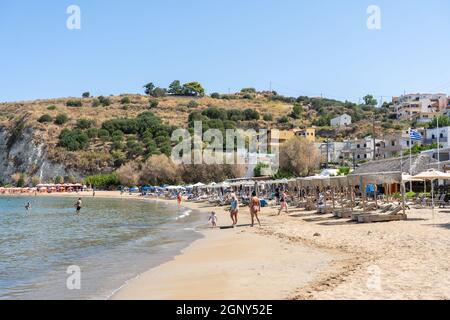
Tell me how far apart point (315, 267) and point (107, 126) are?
103585mm

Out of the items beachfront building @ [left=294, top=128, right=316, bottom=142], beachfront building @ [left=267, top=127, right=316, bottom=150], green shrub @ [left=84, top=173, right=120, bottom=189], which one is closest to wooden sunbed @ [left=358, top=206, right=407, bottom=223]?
beachfront building @ [left=267, top=127, right=316, bottom=150]

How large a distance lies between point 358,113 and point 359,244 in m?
119

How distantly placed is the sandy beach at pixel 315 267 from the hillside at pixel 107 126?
75287 millimetres

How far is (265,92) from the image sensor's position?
16775cm

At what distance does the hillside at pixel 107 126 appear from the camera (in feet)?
323

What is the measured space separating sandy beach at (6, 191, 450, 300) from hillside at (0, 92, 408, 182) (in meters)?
75.3

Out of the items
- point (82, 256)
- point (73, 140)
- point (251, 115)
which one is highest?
point (251, 115)

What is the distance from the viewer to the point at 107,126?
108m

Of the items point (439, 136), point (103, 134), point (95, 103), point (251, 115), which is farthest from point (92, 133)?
point (439, 136)

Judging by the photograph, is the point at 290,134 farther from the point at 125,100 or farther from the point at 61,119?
the point at 125,100

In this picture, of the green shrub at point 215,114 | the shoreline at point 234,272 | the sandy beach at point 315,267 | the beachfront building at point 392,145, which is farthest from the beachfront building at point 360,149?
the shoreline at point 234,272

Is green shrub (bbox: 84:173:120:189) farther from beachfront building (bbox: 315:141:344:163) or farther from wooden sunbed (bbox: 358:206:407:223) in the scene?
wooden sunbed (bbox: 358:206:407:223)

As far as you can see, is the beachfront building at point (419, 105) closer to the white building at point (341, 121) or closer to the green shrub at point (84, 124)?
the white building at point (341, 121)

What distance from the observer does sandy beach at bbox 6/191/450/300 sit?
6.98 meters
